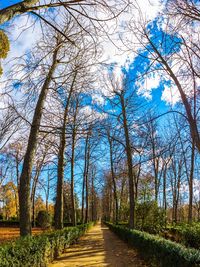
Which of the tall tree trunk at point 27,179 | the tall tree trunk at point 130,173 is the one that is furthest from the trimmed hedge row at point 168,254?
the tall tree trunk at point 130,173

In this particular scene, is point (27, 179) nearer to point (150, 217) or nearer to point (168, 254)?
point (168, 254)

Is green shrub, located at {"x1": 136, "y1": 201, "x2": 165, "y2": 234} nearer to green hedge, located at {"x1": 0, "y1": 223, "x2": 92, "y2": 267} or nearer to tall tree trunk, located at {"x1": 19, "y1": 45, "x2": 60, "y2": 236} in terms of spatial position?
green hedge, located at {"x1": 0, "y1": 223, "x2": 92, "y2": 267}

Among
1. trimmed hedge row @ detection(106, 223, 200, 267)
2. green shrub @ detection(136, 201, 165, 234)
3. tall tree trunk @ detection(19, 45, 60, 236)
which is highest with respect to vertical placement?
tall tree trunk @ detection(19, 45, 60, 236)

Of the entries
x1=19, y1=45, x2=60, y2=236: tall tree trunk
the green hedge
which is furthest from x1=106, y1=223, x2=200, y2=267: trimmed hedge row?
x1=19, y1=45, x2=60, y2=236: tall tree trunk

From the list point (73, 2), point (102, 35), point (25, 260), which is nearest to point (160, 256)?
point (25, 260)

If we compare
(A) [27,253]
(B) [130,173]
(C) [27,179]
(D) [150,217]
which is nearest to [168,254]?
(A) [27,253]

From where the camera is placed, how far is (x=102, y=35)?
5.62 metres

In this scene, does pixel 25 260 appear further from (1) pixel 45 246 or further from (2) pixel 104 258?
(2) pixel 104 258

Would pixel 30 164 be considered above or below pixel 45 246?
above

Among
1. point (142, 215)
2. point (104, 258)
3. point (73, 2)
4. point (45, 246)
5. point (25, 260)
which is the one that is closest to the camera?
point (73, 2)

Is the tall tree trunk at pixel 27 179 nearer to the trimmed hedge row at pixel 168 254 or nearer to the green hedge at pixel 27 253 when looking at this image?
the green hedge at pixel 27 253

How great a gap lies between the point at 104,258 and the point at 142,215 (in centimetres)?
969

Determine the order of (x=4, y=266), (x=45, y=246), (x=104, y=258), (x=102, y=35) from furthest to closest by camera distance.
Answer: (x=104, y=258) → (x=45, y=246) → (x=102, y=35) → (x=4, y=266)

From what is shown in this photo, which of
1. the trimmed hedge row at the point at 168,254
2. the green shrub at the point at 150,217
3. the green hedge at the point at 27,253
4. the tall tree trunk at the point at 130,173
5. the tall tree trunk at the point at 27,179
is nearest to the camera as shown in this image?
the trimmed hedge row at the point at 168,254
